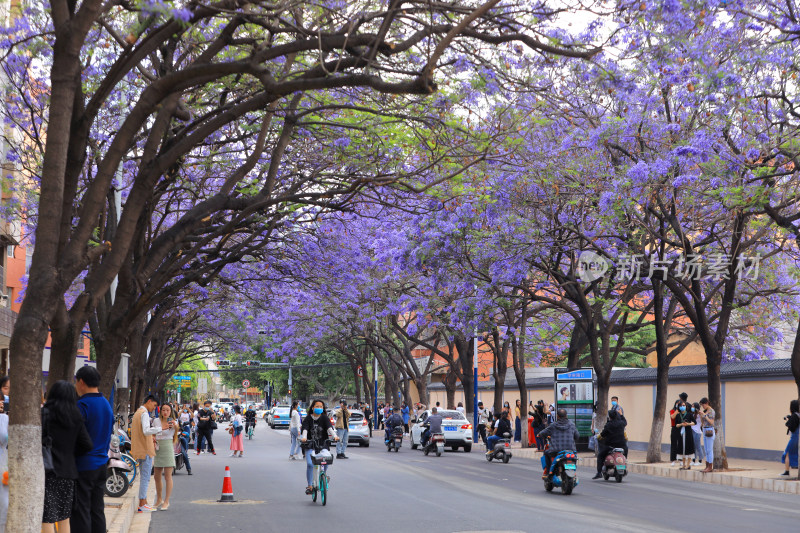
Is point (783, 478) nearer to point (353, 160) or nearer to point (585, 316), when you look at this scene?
point (585, 316)

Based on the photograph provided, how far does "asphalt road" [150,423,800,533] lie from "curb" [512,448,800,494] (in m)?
0.69

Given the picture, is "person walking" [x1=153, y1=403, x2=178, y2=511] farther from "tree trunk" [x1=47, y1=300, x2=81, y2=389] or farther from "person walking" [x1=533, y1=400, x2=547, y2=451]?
"person walking" [x1=533, y1=400, x2=547, y2=451]

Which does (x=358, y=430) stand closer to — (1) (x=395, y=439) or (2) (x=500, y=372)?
(1) (x=395, y=439)

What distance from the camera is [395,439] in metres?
34.7

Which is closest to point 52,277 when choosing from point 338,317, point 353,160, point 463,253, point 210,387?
point 353,160

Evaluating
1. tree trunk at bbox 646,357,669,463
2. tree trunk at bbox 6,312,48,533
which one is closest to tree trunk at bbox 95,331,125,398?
tree trunk at bbox 6,312,48,533

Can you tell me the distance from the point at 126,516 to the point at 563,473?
806cm

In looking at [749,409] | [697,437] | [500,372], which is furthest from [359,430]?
[697,437]

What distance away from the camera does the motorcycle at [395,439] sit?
1356 inches

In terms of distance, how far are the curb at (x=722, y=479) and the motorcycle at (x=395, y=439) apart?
10.5 metres

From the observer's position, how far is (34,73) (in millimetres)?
16844

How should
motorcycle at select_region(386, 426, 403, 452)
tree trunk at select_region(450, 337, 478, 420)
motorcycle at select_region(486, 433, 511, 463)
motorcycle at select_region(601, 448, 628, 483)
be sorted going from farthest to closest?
tree trunk at select_region(450, 337, 478, 420) → motorcycle at select_region(386, 426, 403, 452) → motorcycle at select_region(486, 433, 511, 463) → motorcycle at select_region(601, 448, 628, 483)

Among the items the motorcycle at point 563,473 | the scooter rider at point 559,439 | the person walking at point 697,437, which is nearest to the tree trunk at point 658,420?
the person walking at point 697,437

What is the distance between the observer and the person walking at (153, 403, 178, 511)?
49.9 ft
